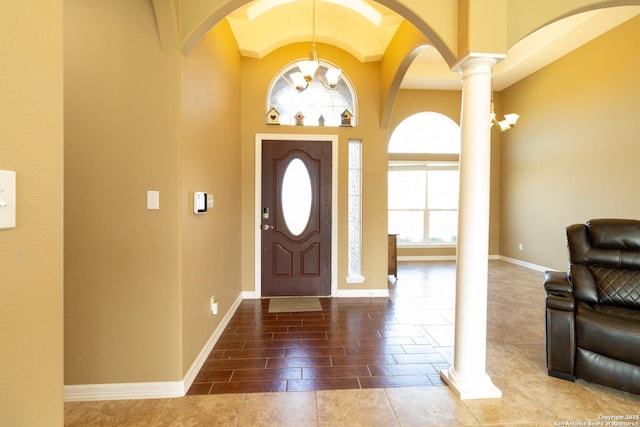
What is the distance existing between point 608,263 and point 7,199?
360 cm

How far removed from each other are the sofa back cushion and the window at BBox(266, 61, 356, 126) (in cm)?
294

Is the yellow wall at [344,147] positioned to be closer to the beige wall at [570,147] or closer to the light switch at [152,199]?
the light switch at [152,199]

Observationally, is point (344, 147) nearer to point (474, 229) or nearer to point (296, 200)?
point (296, 200)

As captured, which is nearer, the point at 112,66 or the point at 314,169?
the point at 112,66

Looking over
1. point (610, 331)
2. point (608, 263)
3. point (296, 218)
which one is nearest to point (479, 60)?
point (608, 263)

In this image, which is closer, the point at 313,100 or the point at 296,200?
the point at 296,200

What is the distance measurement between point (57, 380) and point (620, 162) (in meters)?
6.41

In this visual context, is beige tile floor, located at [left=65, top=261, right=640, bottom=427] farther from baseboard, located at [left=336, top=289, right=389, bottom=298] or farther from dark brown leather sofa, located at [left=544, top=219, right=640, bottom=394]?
baseboard, located at [left=336, top=289, right=389, bottom=298]

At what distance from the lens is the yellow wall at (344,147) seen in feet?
13.9

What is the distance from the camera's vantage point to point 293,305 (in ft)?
13.1

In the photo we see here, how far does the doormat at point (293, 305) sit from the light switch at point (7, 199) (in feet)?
10.8

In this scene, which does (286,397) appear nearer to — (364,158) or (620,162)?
(364,158)

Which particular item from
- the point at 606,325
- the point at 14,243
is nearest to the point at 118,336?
the point at 14,243

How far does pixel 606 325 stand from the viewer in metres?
2.13
